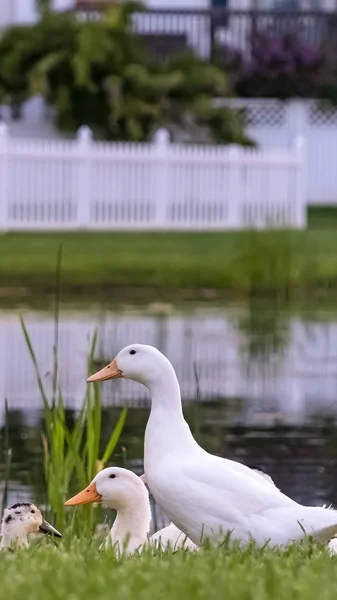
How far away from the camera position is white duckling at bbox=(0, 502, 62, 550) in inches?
241

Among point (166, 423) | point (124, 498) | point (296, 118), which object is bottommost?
point (124, 498)

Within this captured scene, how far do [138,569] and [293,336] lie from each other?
966 centimetres

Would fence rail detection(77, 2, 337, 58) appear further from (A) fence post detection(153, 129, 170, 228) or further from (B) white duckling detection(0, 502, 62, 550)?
(B) white duckling detection(0, 502, 62, 550)

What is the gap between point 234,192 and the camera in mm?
21953

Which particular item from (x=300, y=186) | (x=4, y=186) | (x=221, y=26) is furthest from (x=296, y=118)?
(x=4, y=186)

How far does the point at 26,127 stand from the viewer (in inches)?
1021

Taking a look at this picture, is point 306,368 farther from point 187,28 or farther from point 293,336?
point 187,28

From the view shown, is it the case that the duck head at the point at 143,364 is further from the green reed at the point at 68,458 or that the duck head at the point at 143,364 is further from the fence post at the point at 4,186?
the fence post at the point at 4,186

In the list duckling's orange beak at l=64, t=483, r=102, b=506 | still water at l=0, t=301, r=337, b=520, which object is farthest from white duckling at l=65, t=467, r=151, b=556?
still water at l=0, t=301, r=337, b=520

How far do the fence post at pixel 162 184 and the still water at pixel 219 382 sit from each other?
5.81 m

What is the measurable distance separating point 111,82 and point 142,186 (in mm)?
3094

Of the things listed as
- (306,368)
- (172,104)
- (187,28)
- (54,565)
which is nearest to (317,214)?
(172,104)

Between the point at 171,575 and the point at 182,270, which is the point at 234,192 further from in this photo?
the point at 171,575

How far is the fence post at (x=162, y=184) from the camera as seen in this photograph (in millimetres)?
21688
